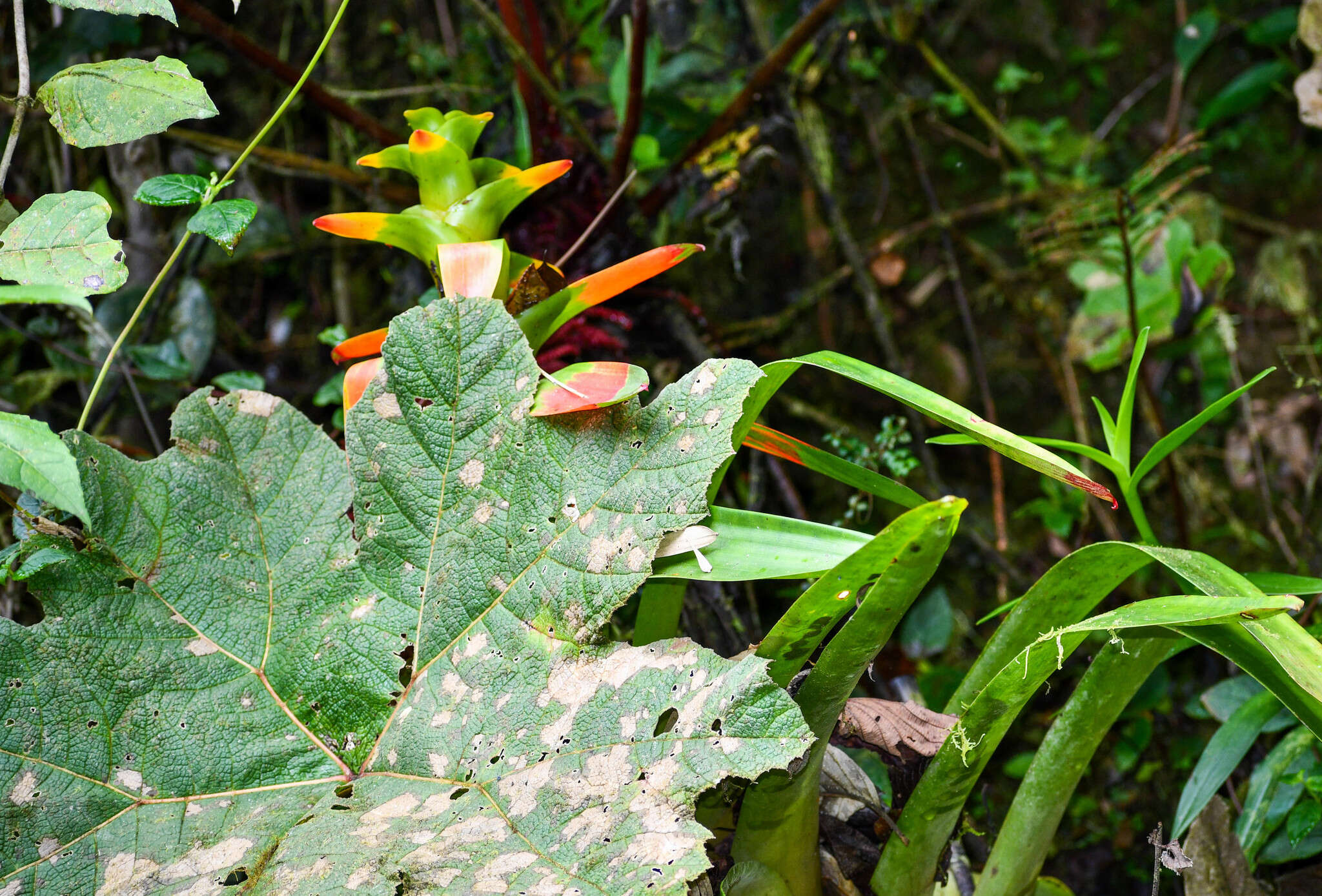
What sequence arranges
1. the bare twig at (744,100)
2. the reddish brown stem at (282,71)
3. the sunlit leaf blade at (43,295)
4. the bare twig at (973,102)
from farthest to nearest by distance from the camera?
the bare twig at (973,102), the bare twig at (744,100), the reddish brown stem at (282,71), the sunlit leaf blade at (43,295)

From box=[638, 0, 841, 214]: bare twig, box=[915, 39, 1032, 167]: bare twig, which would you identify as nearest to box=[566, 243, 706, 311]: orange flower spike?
box=[638, 0, 841, 214]: bare twig

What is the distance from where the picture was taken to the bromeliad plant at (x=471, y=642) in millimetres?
611

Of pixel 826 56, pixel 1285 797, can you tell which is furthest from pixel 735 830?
pixel 826 56

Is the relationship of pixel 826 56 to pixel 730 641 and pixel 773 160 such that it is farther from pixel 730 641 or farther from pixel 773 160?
pixel 730 641

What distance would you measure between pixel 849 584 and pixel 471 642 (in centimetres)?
31

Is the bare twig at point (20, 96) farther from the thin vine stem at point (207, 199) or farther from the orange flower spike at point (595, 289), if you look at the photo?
the orange flower spike at point (595, 289)

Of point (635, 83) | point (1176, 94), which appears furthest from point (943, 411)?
point (1176, 94)

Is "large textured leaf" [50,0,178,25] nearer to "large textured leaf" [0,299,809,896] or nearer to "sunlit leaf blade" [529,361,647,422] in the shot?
"large textured leaf" [0,299,809,896]

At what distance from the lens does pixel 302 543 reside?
2.43 ft

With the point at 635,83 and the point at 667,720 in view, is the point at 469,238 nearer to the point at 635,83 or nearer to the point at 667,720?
the point at 667,720

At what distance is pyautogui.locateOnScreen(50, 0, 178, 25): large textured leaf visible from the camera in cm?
70

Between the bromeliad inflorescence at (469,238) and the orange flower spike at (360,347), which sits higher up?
the bromeliad inflorescence at (469,238)

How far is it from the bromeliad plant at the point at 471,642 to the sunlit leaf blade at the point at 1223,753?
0.25 meters

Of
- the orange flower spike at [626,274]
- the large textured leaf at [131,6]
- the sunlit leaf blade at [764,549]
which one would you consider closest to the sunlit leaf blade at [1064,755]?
the sunlit leaf blade at [764,549]
